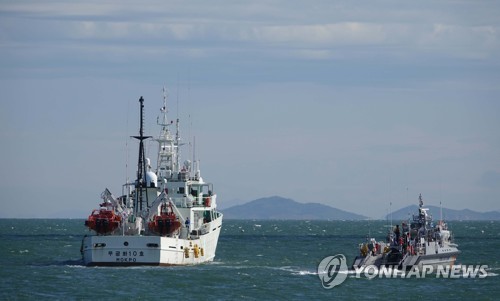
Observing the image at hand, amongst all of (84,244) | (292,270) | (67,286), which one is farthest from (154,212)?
(67,286)

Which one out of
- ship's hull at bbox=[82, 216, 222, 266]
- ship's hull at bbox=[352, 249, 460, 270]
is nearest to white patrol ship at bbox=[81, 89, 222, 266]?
ship's hull at bbox=[82, 216, 222, 266]

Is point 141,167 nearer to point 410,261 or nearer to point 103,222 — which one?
point 103,222

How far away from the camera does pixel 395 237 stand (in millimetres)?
83750

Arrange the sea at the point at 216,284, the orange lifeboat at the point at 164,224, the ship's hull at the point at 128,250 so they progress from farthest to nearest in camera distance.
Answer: the orange lifeboat at the point at 164,224 → the ship's hull at the point at 128,250 → the sea at the point at 216,284

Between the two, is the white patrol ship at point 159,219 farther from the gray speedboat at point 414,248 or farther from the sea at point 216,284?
the gray speedboat at point 414,248

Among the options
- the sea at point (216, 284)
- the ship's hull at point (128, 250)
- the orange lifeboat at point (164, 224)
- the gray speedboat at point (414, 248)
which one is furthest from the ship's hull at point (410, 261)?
the orange lifeboat at point (164, 224)

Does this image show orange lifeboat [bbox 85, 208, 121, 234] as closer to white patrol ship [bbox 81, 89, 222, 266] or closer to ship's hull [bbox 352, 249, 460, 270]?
white patrol ship [bbox 81, 89, 222, 266]

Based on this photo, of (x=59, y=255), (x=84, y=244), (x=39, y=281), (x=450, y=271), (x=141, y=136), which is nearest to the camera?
(x=39, y=281)

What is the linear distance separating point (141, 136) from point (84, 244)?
1198 centimetres

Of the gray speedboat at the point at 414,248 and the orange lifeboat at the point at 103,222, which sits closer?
the gray speedboat at the point at 414,248

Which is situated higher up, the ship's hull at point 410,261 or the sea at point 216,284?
the ship's hull at point 410,261

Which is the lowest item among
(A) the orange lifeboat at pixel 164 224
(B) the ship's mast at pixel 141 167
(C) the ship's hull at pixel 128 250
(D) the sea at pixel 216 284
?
(D) the sea at pixel 216 284

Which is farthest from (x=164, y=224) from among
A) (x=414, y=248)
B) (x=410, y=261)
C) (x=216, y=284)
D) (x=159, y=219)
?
(x=414, y=248)

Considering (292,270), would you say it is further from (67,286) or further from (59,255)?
(59,255)
